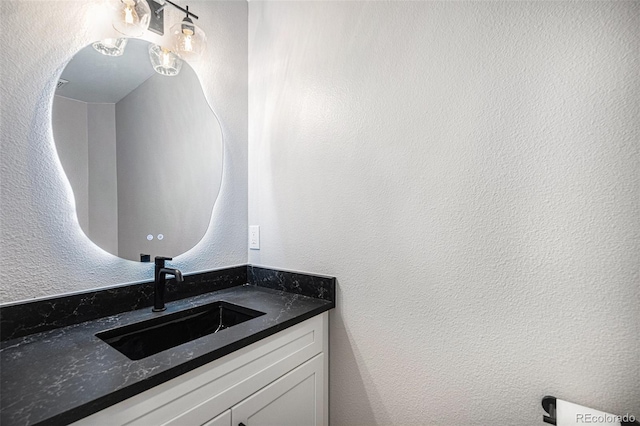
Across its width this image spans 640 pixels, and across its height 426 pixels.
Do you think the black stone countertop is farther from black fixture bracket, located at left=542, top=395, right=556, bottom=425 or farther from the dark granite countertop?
black fixture bracket, located at left=542, top=395, right=556, bottom=425

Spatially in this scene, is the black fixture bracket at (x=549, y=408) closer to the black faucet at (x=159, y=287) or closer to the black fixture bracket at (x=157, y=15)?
the black faucet at (x=159, y=287)

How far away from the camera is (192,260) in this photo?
1474mm

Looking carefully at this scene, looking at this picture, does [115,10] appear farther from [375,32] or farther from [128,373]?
[128,373]

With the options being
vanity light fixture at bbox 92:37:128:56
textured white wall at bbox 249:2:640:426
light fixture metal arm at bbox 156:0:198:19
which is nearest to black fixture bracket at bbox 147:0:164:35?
light fixture metal arm at bbox 156:0:198:19

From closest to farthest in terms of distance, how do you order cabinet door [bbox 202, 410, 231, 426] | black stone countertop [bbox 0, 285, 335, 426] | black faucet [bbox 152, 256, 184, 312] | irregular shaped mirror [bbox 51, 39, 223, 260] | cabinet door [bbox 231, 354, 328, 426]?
black stone countertop [bbox 0, 285, 335, 426] → cabinet door [bbox 202, 410, 231, 426] → cabinet door [bbox 231, 354, 328, 426] → irregular shaped mirror [bbox 51, 39, 223, 260] → black faucet [bbox 152, 256, 184, 312]

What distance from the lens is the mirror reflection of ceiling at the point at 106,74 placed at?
1099 millimetres

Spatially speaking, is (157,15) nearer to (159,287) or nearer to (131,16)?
(131,16)

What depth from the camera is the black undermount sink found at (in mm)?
1083

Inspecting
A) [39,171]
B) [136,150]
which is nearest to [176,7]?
[136,150]

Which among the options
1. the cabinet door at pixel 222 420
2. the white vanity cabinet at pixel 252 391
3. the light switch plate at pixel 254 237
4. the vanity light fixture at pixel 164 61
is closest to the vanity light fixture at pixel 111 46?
the vanity light fixture at pixel 164 61

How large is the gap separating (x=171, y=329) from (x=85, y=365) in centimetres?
42

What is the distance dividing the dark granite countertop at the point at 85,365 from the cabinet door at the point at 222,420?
0.61 feet

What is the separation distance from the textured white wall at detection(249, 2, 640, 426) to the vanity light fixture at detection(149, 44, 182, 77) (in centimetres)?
50

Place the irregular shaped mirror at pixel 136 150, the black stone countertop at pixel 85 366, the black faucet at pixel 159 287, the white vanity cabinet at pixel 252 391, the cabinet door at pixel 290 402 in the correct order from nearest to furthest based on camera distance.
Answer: the black stone countertop at pixel 85 366 < the white vanity cabinet at pixel 252 391 < the cabinet door at pixel 290 402 < the irregular shaped mirror at pixel 136 150 < the black faucet at pixel 159 287
